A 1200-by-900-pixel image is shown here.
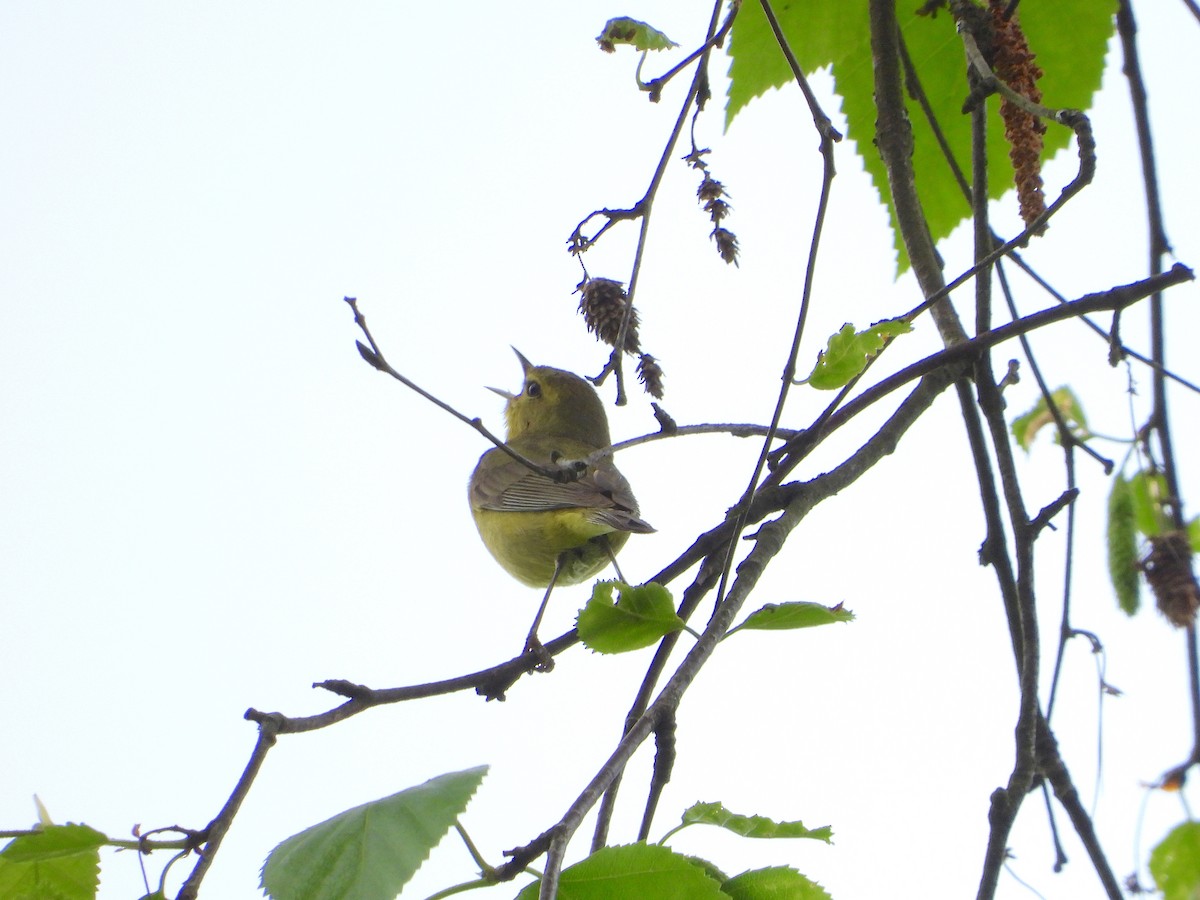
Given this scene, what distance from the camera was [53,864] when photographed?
1.68 metres

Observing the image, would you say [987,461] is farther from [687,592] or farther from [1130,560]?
[687,592]

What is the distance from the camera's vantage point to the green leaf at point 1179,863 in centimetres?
238

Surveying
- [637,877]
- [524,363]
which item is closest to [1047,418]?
[637,877]

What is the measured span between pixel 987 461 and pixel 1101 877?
100cm

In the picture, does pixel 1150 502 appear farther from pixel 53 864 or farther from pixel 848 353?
pixel 53 864

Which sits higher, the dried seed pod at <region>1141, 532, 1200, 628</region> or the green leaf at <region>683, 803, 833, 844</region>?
the dried seed pod at <region>1141, 532, 1200, 628</region>

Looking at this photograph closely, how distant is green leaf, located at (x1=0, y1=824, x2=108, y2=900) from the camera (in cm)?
164

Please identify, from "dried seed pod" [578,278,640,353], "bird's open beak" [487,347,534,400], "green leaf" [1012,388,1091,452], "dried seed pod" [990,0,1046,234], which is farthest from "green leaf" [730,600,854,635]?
"bird's open beak" [487,347,534,400]

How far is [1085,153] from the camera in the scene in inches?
73.5

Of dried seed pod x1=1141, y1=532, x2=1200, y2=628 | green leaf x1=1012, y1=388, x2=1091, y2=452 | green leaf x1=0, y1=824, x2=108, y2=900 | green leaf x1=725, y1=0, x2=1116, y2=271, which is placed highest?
green leaf x1=725, y1=0, x2=1116, y2=271

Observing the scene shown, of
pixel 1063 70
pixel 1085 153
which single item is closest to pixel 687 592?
pixel 1085 153

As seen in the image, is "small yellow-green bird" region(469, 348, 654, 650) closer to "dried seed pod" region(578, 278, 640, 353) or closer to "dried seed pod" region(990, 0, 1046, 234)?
"dried seed pod" region(578, 278, 640, 353)

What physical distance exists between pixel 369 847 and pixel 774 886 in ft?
1.68

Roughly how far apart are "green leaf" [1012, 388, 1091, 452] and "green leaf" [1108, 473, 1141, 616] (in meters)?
0.45
